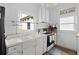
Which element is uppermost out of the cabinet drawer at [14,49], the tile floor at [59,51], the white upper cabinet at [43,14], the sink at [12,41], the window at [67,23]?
the white upper cabinet at [43,14]

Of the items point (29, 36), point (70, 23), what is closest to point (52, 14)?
point (70, 23)

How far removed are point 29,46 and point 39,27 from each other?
0.80 feet

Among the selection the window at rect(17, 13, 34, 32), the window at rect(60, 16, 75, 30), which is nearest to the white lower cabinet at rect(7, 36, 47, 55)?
the window at rect(17, 13, 34, 32)

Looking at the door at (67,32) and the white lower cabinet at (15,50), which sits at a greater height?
the door at (67,32)

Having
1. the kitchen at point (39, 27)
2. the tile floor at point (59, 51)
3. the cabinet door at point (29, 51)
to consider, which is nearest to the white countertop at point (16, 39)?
the kitchen at point (39, 27)

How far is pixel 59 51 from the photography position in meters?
1.18

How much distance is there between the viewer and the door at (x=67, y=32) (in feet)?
3.80

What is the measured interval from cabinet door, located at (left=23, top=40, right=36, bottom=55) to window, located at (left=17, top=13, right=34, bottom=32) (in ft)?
0.48

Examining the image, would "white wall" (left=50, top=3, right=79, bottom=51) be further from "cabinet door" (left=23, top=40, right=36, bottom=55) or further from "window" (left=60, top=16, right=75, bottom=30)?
"cabinet door" (left=23, top=40, right=36, bottom=55)

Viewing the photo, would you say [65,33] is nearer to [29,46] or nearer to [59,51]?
[59,51]

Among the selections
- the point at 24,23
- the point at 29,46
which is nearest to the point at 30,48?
the point at 29,46

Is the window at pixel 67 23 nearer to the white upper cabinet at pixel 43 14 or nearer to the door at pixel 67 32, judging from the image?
the door at pixel 67 32

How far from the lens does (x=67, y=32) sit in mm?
1175
